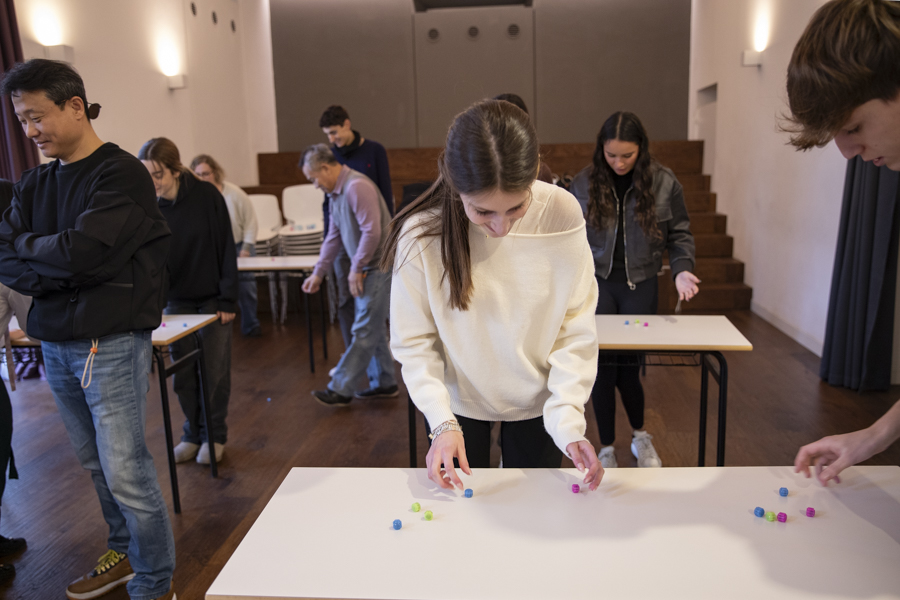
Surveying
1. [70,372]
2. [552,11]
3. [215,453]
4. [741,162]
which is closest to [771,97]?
[741,162]

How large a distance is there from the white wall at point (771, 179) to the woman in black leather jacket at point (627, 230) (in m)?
2.05

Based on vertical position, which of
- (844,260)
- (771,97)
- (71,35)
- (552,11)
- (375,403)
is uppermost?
(552,11)

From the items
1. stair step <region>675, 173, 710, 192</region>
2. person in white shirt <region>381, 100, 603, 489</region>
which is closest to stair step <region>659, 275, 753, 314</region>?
stair step <region>675, 173, 710, 192</region>

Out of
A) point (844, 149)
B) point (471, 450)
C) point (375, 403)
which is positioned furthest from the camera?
point (375, 403)

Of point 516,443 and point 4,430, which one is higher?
point 516,443

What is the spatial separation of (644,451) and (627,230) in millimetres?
983

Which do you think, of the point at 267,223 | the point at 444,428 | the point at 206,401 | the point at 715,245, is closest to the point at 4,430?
the point at 206,401

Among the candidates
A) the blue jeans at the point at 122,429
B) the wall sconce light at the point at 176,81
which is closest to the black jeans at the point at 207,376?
the blue jeans at the point at 122,429

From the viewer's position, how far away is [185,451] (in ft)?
10.4

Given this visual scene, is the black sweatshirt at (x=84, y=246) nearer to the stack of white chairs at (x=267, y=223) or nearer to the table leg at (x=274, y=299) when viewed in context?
the table leg at (x=274, y=299)

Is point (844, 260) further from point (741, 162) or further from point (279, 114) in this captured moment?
point (279, 114)

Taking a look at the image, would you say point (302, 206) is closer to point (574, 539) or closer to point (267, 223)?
point (267, 223)

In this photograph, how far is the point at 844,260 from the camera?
13.1ft

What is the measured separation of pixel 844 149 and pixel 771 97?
5.03 meters
